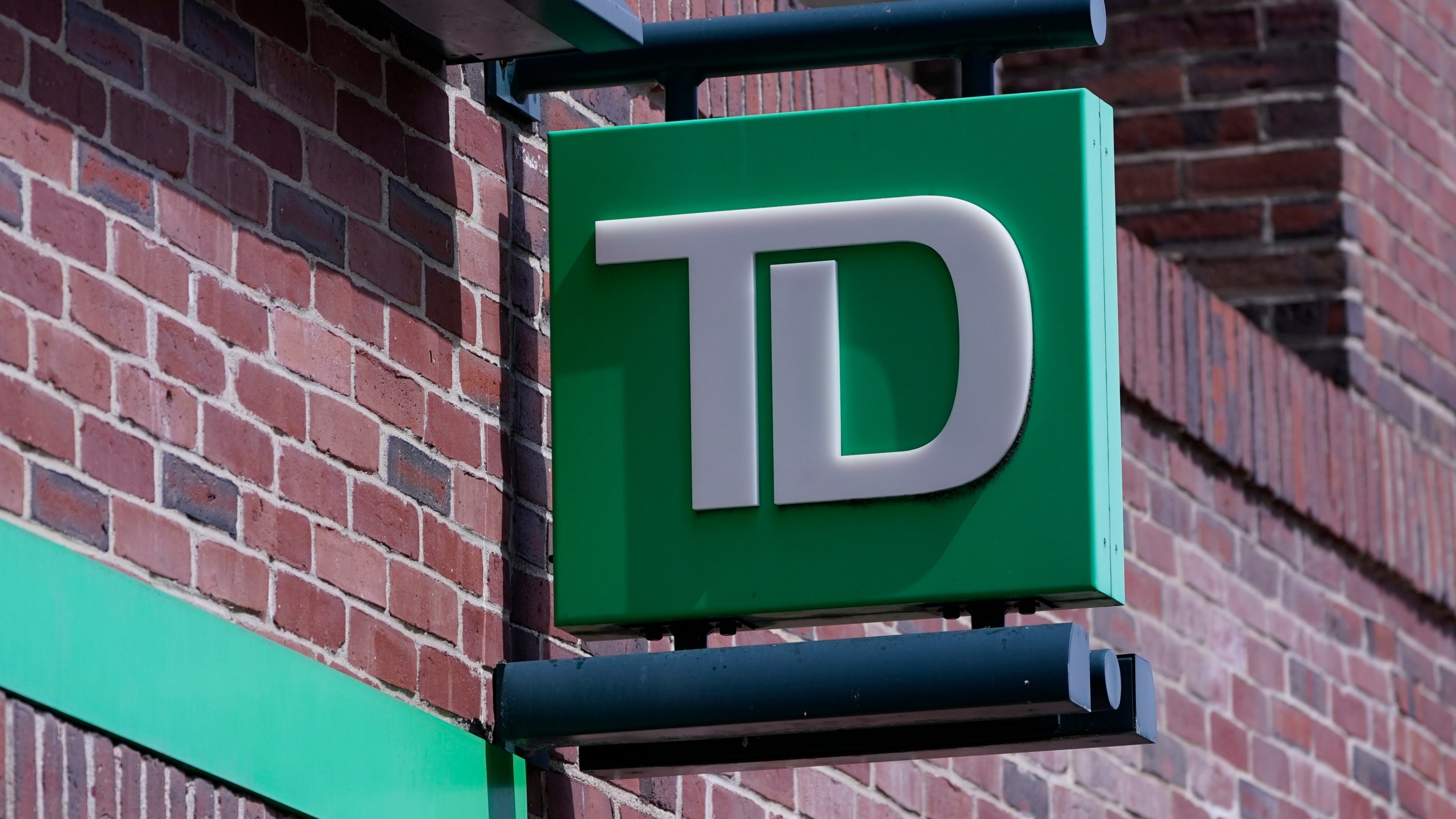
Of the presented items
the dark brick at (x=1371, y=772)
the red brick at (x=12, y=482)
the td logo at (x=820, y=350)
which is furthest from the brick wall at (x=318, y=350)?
the dark brick at (x=1371, y=772)

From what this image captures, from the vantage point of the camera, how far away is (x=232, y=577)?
3338mm

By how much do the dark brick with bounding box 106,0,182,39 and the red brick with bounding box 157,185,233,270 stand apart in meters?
0.19

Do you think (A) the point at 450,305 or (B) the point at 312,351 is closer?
(B) the point at 312,351

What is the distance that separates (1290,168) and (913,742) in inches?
127

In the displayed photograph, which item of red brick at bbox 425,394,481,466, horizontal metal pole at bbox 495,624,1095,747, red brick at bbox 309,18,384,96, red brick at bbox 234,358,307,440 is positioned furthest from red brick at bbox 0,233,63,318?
horizontal metal pole at bbox 495,624,1095,747

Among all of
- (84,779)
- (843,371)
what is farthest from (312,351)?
(84,779)

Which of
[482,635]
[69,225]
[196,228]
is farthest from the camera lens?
[482,635]

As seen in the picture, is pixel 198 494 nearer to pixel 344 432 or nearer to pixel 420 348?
pixel 344 432

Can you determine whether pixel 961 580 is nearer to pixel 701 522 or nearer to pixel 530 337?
pixel 701 522

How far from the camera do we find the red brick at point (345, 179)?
3.63m

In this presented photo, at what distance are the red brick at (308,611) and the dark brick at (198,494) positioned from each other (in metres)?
0.11

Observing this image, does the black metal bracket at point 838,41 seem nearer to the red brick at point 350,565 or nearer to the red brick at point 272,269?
the red brick at point 272,269

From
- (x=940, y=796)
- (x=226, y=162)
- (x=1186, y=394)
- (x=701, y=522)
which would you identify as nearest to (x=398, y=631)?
(x=701, y=522)

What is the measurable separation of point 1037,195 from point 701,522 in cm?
58
